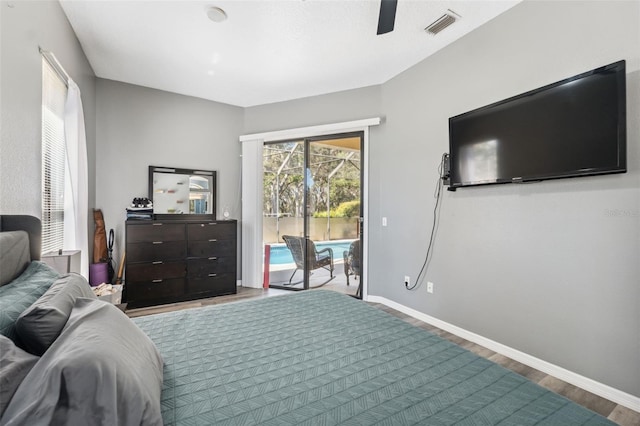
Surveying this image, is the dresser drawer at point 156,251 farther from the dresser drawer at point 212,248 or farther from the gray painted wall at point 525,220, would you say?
the gray painted wall at point 525,220

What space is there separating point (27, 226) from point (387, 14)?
222 cm

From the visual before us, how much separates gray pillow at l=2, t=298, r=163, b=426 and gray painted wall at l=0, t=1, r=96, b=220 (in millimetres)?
1231

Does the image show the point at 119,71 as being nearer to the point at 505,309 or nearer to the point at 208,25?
the point at 208,25

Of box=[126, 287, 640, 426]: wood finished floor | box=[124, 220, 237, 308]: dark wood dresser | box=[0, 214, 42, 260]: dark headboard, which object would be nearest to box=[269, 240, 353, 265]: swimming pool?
box=[124, 220, 237, 308]: dark wood dresser

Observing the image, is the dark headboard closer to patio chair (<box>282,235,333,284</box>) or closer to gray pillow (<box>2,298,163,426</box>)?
gray pillow (<box>2,298,163,426</box>)

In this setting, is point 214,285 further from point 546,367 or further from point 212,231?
point 546,367

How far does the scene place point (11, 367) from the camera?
754 mm

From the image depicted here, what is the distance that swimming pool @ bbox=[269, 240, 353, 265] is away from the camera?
428 centimetres

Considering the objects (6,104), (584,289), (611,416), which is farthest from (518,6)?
(6,104)

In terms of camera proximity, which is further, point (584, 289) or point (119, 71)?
point (119, 71)

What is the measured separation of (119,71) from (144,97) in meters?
0.45

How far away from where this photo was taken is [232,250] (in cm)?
413

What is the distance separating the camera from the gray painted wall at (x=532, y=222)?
1834 mm

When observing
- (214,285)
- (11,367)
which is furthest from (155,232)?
(11,367)
